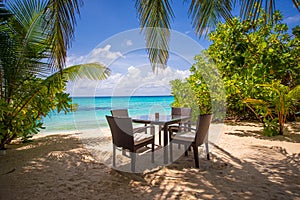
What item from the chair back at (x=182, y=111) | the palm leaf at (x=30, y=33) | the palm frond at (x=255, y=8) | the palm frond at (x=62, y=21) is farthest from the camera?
the chair back at (x=182, y=111)

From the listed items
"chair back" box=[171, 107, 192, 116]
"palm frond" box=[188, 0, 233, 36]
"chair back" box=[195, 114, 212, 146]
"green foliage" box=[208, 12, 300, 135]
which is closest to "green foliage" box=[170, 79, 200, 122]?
"green foliage" box=[208, 12, 300, 135]

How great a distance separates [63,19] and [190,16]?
5.12 feet

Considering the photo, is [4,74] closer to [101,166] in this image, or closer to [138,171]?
[101,166]

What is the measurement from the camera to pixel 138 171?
2795 millimetres

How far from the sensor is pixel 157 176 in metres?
2.59

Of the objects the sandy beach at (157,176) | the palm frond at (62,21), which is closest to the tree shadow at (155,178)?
the sandy beach at (157,176)

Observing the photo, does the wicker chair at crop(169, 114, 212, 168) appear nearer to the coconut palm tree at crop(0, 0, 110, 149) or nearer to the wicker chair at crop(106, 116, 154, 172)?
the wicker chair at crop(106, 116, 154, 172)

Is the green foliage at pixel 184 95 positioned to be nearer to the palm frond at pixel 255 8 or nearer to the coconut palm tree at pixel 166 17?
the coconut palm tree at pixel 166 17

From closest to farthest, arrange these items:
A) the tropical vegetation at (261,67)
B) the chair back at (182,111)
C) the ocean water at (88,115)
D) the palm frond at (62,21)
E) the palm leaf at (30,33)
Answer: the palm frond at (62,21) → the palm leaf at (30,33) → the chair back at (182,111) → the tropical vegetation at (261,67) → the ocean water at (88,115)

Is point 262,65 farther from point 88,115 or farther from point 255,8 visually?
point 88,115

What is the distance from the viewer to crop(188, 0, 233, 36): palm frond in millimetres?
2232

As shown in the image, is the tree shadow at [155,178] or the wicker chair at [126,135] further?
the wicker chair at [126,135]

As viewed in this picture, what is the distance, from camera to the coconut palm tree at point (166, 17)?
7.29 feet

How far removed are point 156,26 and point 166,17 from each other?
0.66 feet
